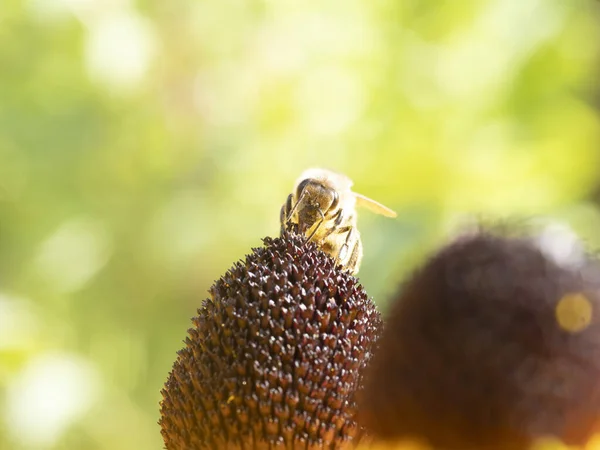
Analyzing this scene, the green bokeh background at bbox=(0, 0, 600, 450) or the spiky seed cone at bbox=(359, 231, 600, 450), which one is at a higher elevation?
the green bokeh background at bbox=(0, 0, 600, 450)

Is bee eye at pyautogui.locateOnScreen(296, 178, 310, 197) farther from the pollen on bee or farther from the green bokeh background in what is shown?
the green bokeh background

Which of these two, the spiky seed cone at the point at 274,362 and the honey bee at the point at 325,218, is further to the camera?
the honey bee at the point at 325,218

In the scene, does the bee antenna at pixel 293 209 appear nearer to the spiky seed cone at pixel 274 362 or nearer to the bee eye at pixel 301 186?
the bee eye at pixel 301 186

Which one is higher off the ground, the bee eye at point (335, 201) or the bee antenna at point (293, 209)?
the bee eye at point (335, 201)

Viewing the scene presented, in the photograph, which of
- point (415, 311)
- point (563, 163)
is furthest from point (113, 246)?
point (415, 311)

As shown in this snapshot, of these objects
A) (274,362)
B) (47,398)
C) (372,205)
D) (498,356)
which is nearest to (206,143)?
(47,398)

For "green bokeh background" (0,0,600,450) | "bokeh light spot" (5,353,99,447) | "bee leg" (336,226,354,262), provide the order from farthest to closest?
"green bokeh background" (0,0,600,450)
"bokeh light spot" (5,353,99,447)
"bee leg" (336,226,354,262)

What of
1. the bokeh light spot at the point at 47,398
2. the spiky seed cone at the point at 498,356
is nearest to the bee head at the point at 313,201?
the spiky seed cone at the point at 498,356

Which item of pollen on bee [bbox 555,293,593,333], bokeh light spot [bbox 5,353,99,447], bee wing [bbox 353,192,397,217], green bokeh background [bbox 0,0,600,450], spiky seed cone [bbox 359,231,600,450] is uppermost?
green bokeh background [bbox 0,0,600,450]

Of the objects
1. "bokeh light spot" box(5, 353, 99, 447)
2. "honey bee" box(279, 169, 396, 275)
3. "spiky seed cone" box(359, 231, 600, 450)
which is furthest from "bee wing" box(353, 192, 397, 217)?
"bokeh light spot" box(5, 353, 99, 447)

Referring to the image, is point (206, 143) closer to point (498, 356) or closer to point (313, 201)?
point (313, 201)
